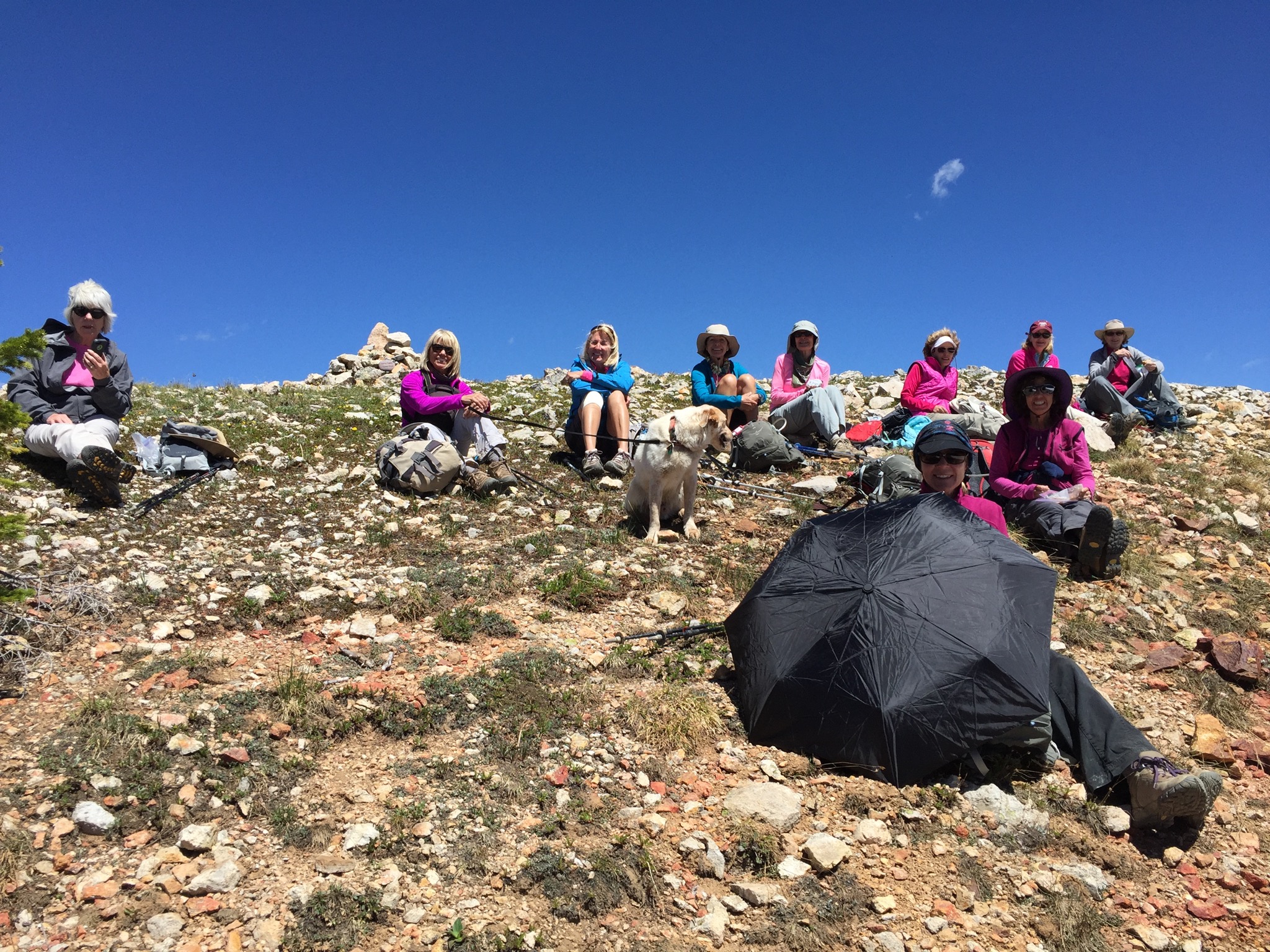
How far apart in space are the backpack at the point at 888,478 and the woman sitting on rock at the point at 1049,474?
Answer: 2.80ft

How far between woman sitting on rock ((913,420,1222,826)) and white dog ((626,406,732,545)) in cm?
280

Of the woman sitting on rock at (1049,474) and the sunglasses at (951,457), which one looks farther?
the woman sitting on rock at (1049,474)

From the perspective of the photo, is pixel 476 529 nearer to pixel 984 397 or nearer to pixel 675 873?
pixel 675 873

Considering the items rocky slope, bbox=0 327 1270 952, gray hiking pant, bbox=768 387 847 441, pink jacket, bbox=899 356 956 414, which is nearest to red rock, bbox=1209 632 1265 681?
rocky slope, bbox=0 327 1270 952

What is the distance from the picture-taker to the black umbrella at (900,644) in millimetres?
3713

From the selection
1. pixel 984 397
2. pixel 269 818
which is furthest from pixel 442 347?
pixel 984 397

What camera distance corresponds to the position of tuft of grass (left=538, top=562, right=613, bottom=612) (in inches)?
227

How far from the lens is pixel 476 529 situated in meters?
7.34

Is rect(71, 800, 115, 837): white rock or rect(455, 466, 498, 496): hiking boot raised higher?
rect(455, 466, 498, 496): hiking boot

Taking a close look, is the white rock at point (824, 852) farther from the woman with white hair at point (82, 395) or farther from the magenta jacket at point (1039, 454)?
the woman with white hair at point (82, 395)

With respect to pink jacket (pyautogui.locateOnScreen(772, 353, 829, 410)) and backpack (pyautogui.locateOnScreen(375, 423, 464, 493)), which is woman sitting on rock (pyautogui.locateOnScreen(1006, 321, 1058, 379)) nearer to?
pink jacket (pyautogui.locateOnScreen(772, 353, 829, 410))

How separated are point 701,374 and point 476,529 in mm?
3941

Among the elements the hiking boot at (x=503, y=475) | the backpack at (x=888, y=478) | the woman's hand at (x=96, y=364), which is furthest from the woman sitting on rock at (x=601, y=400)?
the woman's hand at (x=96, y=364)

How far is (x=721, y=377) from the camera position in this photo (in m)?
9.73
